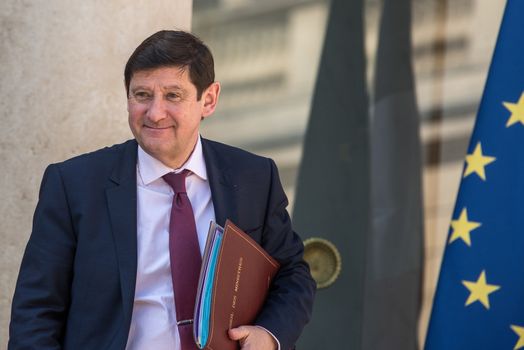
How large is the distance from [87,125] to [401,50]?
226 cm

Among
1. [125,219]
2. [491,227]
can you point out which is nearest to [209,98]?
[125,219]

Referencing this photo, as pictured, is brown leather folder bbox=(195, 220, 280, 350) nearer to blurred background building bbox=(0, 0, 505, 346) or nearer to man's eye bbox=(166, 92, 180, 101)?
man's eye bbox=(166, 92, 180, 101)

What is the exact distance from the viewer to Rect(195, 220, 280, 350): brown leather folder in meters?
3.10

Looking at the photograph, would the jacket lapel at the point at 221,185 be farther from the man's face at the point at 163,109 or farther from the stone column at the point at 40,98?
the stone column at the point at 40,98

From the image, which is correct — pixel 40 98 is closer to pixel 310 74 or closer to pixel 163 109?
pixel 163 109

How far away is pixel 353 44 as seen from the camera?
18.6ft

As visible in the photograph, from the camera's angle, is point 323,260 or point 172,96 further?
point 323,260

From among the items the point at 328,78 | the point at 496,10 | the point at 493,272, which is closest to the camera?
the point at 493,272

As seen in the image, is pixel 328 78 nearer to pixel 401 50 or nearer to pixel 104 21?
pixel 401 50

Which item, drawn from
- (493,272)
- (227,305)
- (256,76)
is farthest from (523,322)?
(256,76)

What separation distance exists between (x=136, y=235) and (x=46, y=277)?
275mm

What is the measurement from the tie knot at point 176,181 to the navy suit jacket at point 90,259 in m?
0.09

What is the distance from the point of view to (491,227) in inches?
181

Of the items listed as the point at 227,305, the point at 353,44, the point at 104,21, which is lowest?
the point at 227,305
